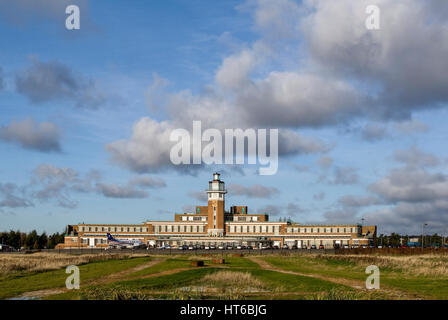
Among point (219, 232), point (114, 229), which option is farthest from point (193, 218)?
point (114, 229)

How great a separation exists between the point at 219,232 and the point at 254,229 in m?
13.0

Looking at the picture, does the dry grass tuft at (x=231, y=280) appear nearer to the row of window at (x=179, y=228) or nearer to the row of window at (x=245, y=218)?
the row of window at (x=179, y=228)

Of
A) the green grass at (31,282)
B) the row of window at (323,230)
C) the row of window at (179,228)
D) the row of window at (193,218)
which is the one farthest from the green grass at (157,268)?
the row of window at (193,218)

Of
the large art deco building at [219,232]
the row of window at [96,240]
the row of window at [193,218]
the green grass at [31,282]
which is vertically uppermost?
the green grass at [31,282]

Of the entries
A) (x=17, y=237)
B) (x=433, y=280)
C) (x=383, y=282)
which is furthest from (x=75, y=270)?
(x=17, y=237)

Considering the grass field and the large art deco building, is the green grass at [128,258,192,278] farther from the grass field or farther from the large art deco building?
the large art deco building

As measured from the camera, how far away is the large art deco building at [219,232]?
184 metres

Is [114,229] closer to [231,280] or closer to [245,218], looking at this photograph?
[245,218]

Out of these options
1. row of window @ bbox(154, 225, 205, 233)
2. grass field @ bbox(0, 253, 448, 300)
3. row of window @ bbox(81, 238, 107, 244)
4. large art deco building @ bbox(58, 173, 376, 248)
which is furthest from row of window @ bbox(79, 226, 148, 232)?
grass field @ bbox(0, 253, 448, 300)

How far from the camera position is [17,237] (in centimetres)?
19738

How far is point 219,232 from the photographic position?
7347 inches

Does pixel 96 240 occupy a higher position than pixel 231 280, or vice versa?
pixel 231 280

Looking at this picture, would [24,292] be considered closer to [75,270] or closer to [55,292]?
[55,292]

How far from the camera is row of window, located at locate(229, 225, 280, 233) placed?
617 feet
